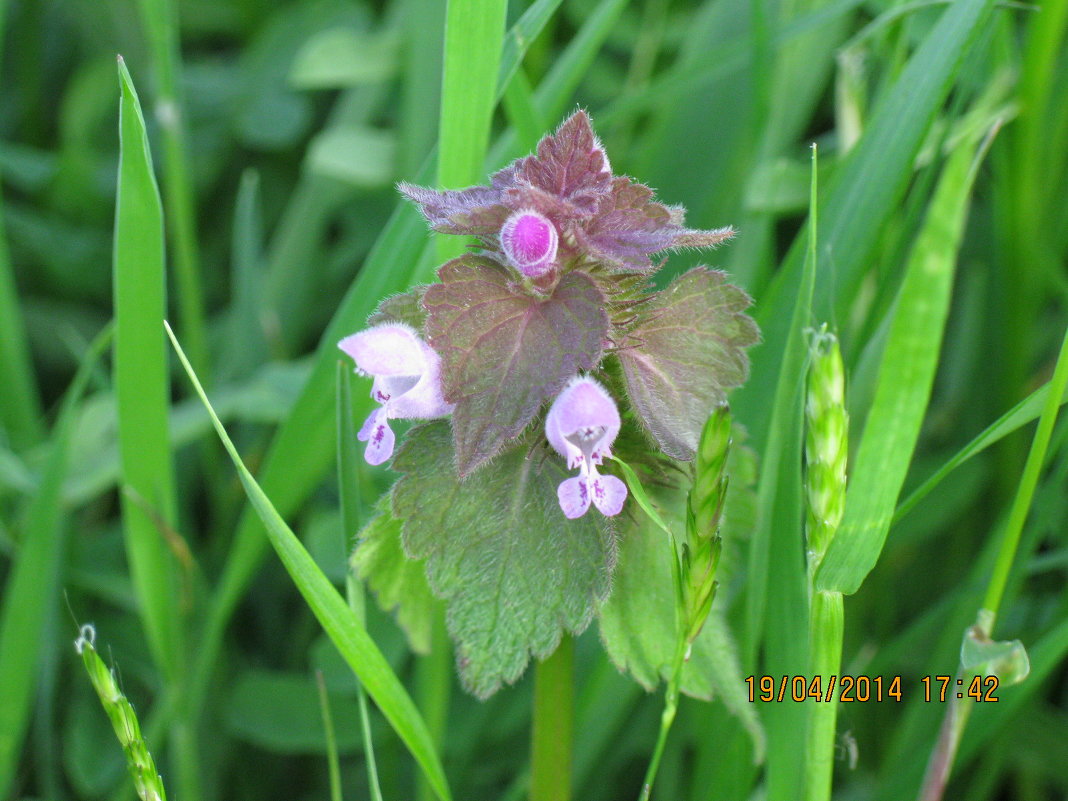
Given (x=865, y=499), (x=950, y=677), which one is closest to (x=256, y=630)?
(x=950, y=677)

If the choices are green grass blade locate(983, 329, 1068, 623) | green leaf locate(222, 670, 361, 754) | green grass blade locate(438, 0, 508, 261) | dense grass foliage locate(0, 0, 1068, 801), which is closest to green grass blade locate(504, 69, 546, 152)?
dense grass foliage locate(0, 0, 1068, 801)

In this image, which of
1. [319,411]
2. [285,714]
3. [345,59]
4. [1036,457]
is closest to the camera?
[1036,457]

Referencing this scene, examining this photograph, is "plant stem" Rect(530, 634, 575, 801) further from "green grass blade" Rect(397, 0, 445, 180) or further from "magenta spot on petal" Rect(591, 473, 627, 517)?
"green grass blade" Rect(397, 0, 445, 180)

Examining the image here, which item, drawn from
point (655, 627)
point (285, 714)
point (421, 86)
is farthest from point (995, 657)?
point (421, 86)

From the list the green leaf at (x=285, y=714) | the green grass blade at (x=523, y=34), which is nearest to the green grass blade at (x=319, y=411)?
the green grass blade at (x=523, y=34)

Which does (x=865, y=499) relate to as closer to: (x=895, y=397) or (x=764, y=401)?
(x=895, y=397)

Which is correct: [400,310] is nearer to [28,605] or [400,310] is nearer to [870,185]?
[870,185]

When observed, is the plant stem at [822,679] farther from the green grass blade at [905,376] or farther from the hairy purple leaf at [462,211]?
the hairy purple leaf at [462,211]
